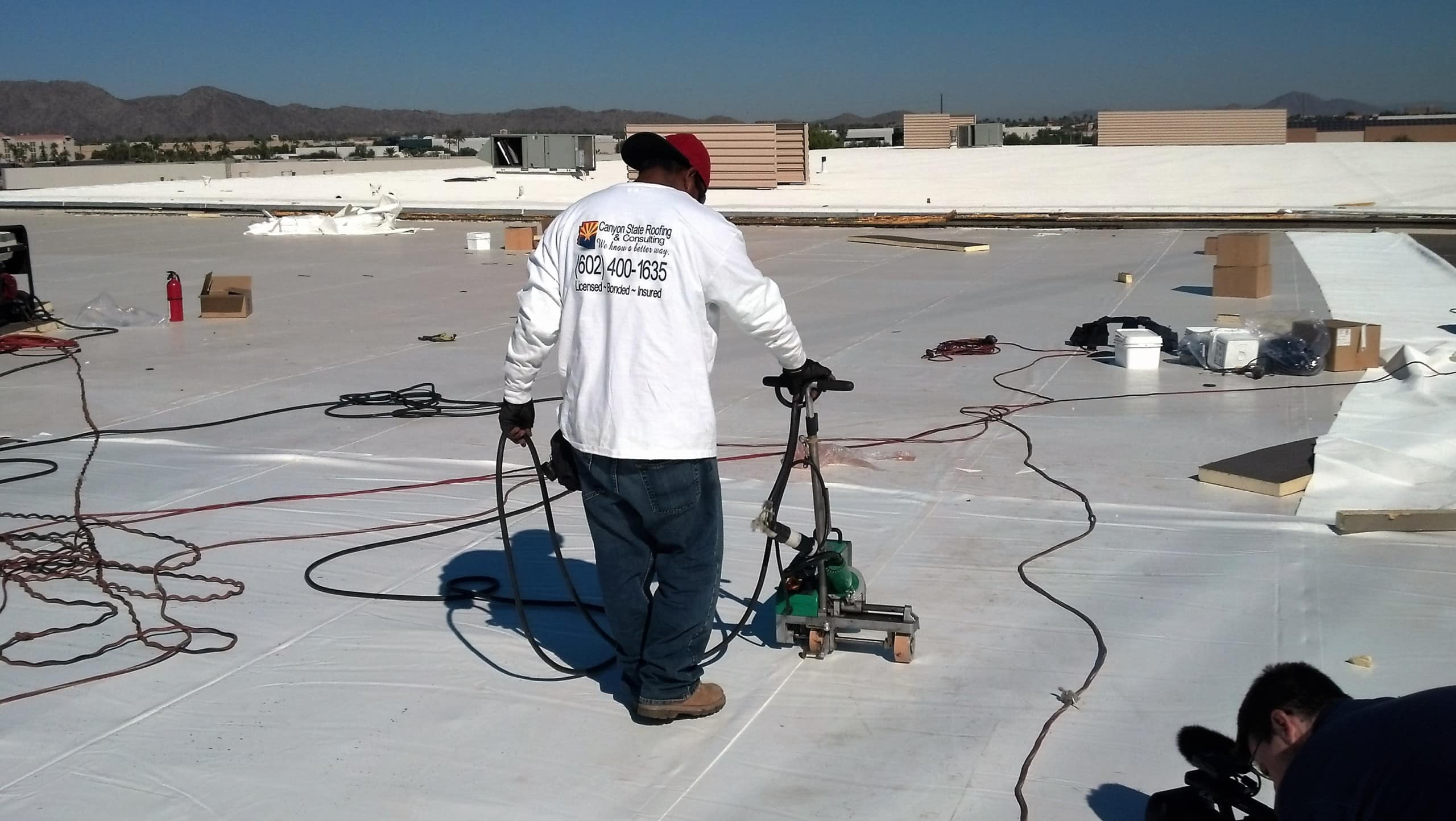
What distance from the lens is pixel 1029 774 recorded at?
3105 millimetres

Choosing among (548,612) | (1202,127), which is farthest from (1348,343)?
(1202,127)

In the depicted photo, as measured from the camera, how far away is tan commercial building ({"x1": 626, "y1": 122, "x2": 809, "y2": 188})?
2841cm

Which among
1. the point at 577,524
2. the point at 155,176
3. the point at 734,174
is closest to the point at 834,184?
the point at 734,174

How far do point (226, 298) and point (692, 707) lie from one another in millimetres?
8551

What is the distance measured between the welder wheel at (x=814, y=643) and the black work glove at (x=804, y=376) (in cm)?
77

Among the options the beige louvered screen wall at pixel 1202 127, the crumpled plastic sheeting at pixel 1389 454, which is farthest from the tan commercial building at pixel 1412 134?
the crumpled plastic sheeting at pixel 1389 454

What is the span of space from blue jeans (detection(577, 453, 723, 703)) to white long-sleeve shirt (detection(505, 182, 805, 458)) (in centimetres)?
7

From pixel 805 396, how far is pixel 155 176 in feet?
127

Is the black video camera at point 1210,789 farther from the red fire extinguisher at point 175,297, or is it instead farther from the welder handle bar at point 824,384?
the red fire extinguisher at point 175,297

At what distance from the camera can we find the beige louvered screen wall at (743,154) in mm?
28375

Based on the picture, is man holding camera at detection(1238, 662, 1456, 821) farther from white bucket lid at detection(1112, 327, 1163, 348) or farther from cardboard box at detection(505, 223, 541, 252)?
cardboard box at detection(505, 223, 541, 252)

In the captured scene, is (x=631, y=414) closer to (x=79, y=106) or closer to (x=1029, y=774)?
(x=1029, y=774)

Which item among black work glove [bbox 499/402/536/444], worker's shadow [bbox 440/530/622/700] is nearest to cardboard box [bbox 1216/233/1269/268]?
worker's shadow [bbox 440/530/622/700]

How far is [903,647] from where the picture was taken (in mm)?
3697
